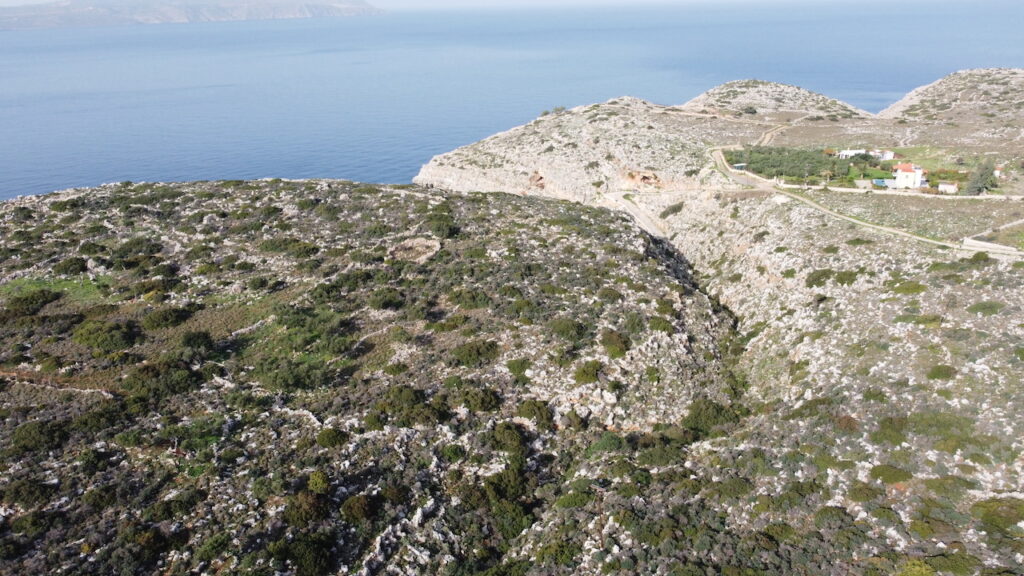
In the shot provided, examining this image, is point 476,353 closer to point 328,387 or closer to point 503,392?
point 503,392

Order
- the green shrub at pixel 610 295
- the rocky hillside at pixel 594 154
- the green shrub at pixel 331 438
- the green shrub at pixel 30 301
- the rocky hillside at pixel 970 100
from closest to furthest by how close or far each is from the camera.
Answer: the green shrub at pixel 331 438 → the green shrub at pixel 30 301 → the green shrub at pixel 610 295 → the rocky hillside at pixel 594 154 → the rocky hillside at pixel 970 100

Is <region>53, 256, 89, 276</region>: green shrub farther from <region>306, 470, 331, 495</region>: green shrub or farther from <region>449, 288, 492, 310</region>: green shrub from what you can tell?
<region>306, 470, 331, 495</region>: green shrub

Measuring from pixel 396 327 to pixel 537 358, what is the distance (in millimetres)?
10517

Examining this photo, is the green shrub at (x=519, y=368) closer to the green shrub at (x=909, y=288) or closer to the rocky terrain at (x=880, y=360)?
the rocky terrain at (x=880, y=360)

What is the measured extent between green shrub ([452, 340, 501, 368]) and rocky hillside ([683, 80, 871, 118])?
319 ft

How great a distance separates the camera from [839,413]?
1189 inches

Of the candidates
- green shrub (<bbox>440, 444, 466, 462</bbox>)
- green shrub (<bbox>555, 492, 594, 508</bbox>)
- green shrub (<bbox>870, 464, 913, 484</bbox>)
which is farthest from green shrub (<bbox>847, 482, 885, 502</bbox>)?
green shrub (<bbox>440, 444, 466, 462</bbox>)

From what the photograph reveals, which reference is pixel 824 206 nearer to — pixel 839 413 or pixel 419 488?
pixel 839 413

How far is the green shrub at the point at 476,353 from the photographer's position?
36.9 meters

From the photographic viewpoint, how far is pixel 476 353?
123 ft

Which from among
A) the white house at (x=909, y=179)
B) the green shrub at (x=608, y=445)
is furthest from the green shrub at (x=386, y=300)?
the white house at (x=909, y=179)

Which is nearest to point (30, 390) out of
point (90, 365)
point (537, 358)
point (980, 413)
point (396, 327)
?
point (90, 365)

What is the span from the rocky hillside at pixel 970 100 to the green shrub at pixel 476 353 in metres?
103

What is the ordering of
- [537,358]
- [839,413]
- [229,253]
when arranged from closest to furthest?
[839,413] < [537,358] < [229,253]
